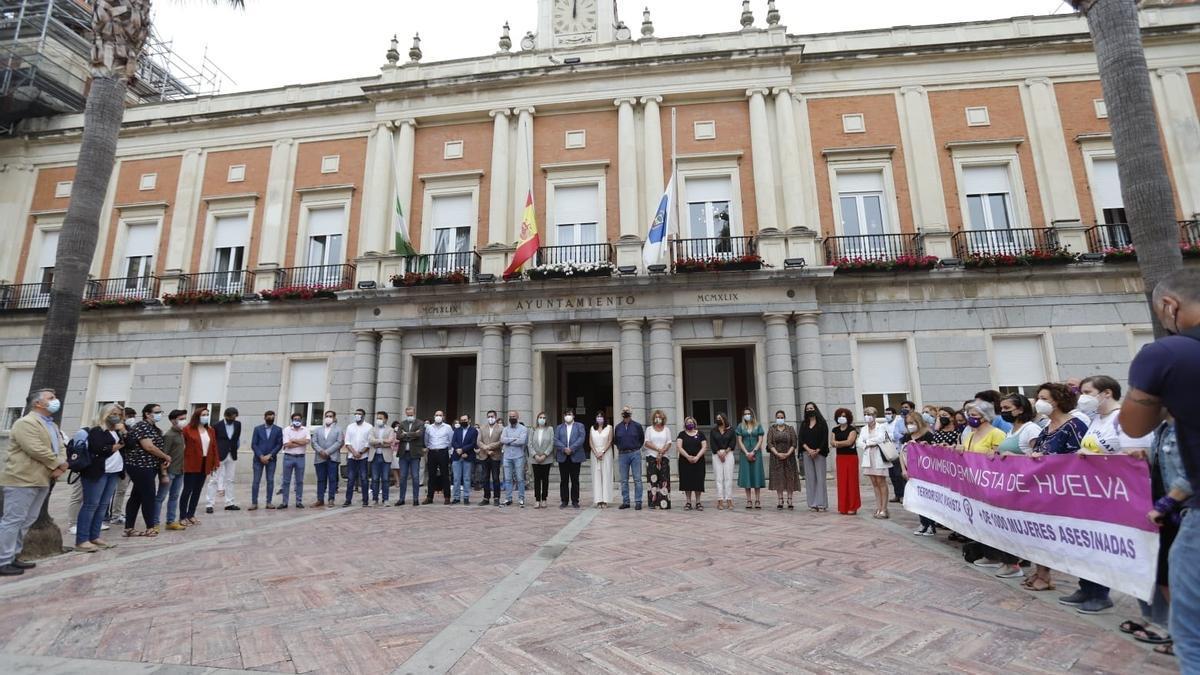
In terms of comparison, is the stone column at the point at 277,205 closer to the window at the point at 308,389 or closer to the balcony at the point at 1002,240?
the window at the point at 308,389

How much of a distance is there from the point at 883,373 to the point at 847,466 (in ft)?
20.4

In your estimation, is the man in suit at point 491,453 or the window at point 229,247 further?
the window at point 229,247

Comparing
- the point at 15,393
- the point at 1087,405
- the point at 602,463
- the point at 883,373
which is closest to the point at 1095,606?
the point at 1087,405

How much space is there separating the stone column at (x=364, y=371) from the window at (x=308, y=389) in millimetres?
1243

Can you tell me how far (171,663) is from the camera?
10.3 ft

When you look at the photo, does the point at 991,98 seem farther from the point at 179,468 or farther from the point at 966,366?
the point at 179,468

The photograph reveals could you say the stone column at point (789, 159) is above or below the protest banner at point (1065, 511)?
above

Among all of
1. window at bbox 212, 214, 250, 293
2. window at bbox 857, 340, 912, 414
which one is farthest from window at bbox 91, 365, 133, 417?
window at bbox 857, 340, 912, 414

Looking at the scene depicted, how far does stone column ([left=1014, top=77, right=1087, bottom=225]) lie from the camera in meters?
14.4

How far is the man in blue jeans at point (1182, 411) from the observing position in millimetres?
2125

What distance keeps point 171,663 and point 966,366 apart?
1544cm

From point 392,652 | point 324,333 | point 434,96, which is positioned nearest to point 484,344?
point 324,333

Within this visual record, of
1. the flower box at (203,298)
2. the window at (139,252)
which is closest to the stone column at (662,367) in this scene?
the flower box at (203,298)

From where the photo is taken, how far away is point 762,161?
50.1ft
